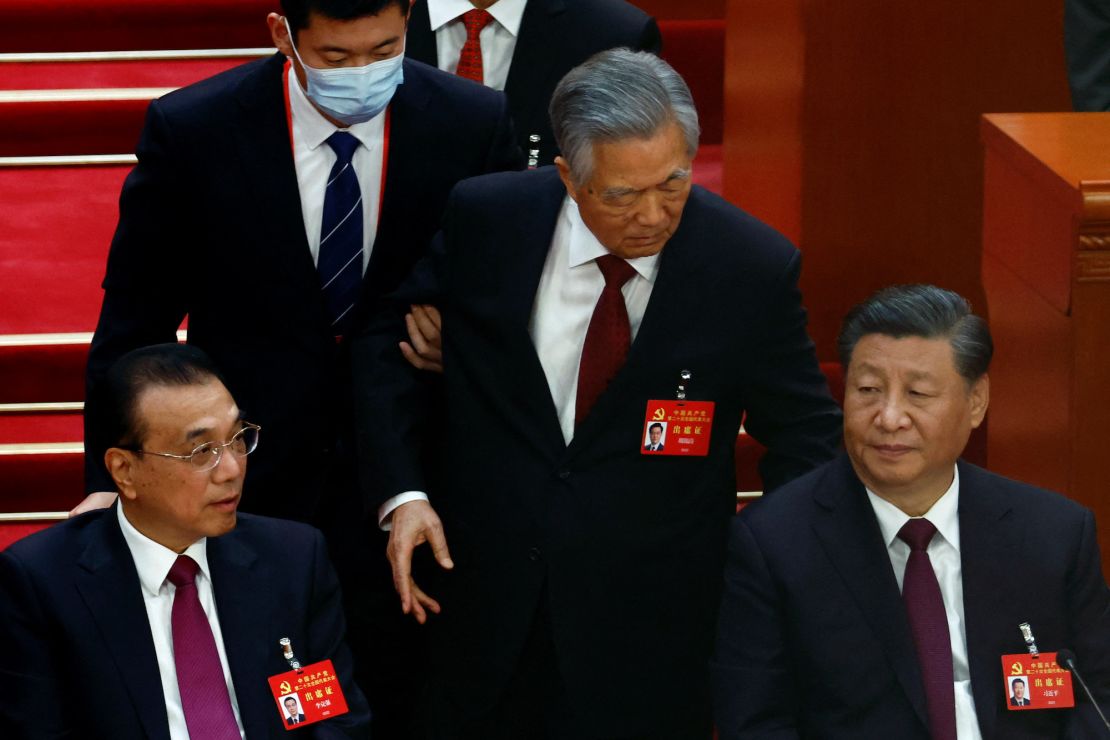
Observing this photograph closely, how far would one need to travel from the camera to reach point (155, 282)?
266 centimetres

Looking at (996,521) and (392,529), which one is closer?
Answer: (996,521)

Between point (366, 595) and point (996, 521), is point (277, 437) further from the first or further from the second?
point (996, 521)

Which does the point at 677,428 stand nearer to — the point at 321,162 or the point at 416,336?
the point at 416,336

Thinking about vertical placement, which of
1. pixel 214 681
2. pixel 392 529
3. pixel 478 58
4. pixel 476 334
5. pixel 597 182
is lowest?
pixel 214 681

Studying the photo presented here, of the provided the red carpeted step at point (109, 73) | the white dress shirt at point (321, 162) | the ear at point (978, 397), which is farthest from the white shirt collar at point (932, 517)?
the red carpeted step at point (109, 73)

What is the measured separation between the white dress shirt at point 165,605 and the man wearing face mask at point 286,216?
0.20 meters

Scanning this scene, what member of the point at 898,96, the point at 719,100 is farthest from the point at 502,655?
the point at 719,100

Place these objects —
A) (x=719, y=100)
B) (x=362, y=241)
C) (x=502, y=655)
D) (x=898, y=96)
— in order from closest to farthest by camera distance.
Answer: (x=502, y=655) < (x=362, y=241) < (x=898, y=96) < (x=719, y=100)

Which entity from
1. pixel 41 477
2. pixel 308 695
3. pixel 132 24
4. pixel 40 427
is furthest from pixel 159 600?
pixel 132 24

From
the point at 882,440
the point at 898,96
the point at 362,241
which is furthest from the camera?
the point at 898,96

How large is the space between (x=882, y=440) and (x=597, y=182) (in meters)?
0.50

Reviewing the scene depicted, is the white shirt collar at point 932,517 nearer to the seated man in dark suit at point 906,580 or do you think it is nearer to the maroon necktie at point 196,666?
the seated man in dark suit at point 906,580

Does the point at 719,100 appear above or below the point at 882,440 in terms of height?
above

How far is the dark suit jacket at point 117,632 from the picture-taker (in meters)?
2.33
